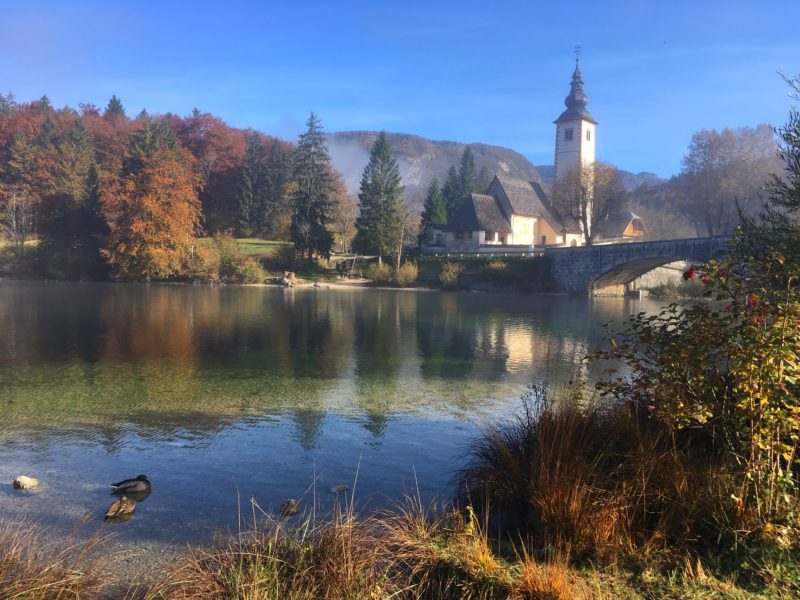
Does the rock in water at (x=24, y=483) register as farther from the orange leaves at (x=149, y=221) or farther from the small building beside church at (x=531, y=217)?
the small building beside church at (x=531, y=217)

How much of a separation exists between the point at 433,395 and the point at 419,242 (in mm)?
56068

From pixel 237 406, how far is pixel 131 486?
4.51 m

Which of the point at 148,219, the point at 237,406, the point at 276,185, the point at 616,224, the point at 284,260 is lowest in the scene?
the point at 237,406

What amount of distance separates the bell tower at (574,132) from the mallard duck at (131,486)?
255 feet

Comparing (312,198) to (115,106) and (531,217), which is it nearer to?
(531,217)

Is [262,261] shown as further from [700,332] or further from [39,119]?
[700,332]

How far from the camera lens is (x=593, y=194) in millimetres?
63812

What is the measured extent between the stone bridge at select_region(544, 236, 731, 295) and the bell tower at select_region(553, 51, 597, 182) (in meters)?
27.9

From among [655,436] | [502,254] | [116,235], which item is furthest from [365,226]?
[655,436]

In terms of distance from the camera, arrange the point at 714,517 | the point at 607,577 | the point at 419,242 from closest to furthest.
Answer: the point at 607,577
the point at 714,517
the point at 419,242

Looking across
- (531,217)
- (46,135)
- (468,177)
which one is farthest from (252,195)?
(468,177)

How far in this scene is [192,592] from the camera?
12.4ft

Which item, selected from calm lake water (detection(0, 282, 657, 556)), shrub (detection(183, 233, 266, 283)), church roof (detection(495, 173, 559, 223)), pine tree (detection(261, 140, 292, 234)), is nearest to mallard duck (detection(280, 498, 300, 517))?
calm lake water (detection(0, 282, 657, 556))

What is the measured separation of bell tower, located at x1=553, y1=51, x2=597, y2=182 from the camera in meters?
78.6
